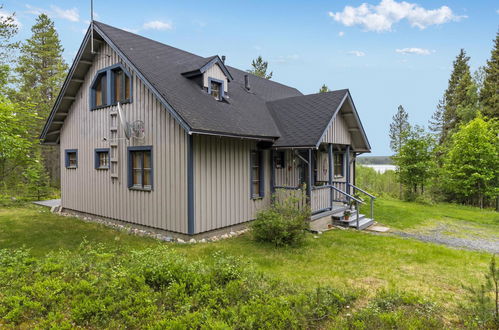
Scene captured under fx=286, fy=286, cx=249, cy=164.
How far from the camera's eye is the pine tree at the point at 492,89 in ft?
72.1

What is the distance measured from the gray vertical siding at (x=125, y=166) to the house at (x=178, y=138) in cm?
3

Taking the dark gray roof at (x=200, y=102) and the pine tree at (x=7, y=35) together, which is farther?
A: the pine tree at (x=7, y=35)

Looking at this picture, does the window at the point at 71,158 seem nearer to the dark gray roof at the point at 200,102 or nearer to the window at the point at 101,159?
the dark gray roof at the point at 200,102

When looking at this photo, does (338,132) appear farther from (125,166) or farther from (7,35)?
(7,35)

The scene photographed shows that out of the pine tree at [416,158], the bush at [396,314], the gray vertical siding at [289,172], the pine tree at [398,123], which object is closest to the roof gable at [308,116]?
the gray vertical siding at [289,172]

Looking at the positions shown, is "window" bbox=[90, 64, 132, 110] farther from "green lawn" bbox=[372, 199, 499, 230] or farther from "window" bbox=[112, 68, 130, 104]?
"green lawn" bbox=[372, 199, 499, 230]

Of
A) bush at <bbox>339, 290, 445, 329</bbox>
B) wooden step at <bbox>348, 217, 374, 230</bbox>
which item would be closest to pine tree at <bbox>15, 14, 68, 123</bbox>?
wooden step at <bbox>348, 217, 374, 230</bbox>

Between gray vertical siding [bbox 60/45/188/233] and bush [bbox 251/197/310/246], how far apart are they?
223 centimetres

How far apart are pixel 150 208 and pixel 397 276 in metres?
7.04

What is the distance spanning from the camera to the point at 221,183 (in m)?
9.02

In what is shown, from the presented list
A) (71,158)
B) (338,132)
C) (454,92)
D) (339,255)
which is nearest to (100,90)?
(71,158)

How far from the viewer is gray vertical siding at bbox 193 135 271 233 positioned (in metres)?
8.32

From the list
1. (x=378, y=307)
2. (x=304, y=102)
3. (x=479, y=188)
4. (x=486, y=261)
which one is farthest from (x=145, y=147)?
(x=479, y=188)

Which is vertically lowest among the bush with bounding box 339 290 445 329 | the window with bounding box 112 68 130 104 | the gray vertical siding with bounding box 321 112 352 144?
the bush with bounding box 339 290 445 329
